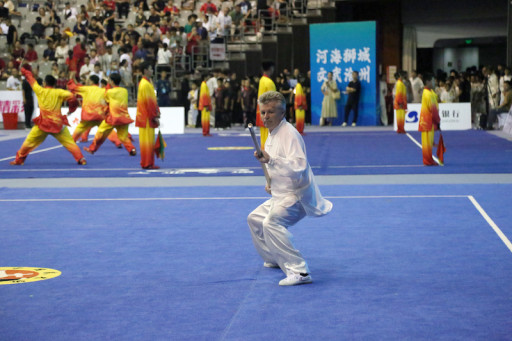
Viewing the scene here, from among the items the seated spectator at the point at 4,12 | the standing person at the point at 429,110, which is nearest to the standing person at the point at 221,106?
the seated spectator at the point at 4,12

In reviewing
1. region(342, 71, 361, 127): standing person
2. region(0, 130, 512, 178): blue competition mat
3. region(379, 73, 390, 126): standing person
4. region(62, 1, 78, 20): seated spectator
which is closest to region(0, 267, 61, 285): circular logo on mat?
region(0, 130, 512, 178): blue competition mat

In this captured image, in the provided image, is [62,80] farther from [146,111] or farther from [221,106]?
[146,111]

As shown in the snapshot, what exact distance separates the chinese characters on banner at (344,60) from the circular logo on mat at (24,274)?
85.6ft

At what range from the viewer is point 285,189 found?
691 centimetres

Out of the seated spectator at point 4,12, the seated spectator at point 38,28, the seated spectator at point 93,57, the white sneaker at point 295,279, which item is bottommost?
the white sneaker at point 295,279

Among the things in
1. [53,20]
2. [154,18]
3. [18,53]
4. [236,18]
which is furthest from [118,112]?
[53,20]

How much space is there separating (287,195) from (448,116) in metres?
23.4

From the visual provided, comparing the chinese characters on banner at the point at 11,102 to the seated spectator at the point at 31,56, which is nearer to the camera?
the chinese characters on banner at the point at 11,102

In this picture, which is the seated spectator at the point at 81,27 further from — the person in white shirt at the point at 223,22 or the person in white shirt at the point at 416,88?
the person in white shirt at the point at 416,88

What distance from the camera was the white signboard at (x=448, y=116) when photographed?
95.5 feet

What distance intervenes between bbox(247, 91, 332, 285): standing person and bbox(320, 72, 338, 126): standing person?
25.7 metres

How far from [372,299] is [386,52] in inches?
1335

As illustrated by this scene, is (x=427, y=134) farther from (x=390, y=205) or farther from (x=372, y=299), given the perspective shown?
(x=372, y=299)

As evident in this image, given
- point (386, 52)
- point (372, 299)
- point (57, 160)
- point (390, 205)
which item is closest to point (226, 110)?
point (386, 52)
